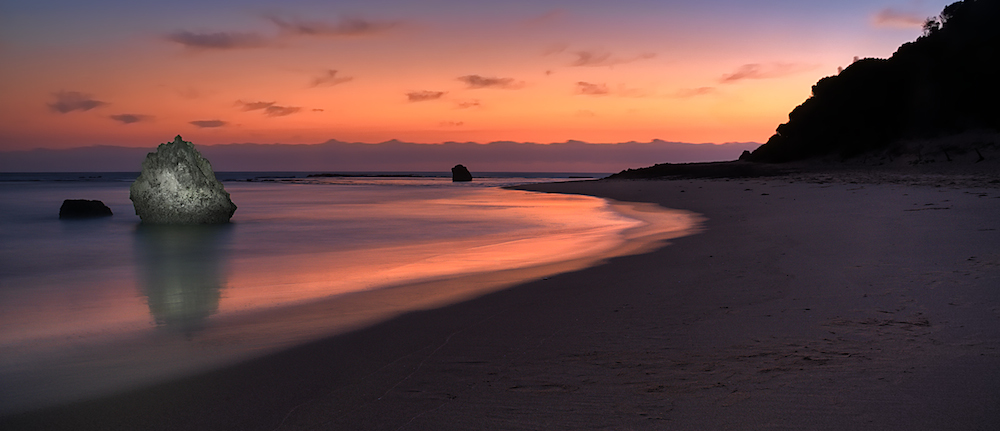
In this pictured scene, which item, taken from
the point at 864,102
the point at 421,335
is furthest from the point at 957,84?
the point at 421,335

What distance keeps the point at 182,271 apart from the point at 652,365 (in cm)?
636

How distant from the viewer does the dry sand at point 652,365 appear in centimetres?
229

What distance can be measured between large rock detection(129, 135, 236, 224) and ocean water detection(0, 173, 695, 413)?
19.1 inches

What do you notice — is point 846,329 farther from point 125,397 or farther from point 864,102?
point 864,102

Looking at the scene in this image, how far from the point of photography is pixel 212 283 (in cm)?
624

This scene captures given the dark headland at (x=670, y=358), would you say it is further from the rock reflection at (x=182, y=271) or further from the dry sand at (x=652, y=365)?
the rock reflection at (x=182, y=271)

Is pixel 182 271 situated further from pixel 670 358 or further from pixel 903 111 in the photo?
pixel 903 111

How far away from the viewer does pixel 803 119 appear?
40.2m

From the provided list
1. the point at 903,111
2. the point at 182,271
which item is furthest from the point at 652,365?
the point at 903,111

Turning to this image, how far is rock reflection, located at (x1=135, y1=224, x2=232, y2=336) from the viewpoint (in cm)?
466

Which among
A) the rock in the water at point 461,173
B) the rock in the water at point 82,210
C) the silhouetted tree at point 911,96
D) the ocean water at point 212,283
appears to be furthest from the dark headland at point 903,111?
the rock in the water at point 82,210

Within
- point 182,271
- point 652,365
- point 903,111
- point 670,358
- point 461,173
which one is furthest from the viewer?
point 461,173

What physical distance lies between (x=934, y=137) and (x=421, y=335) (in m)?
37.3

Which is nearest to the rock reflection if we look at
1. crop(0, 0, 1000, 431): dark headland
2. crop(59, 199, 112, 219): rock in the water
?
crop(0, 0, 1000, 431): dark headland
